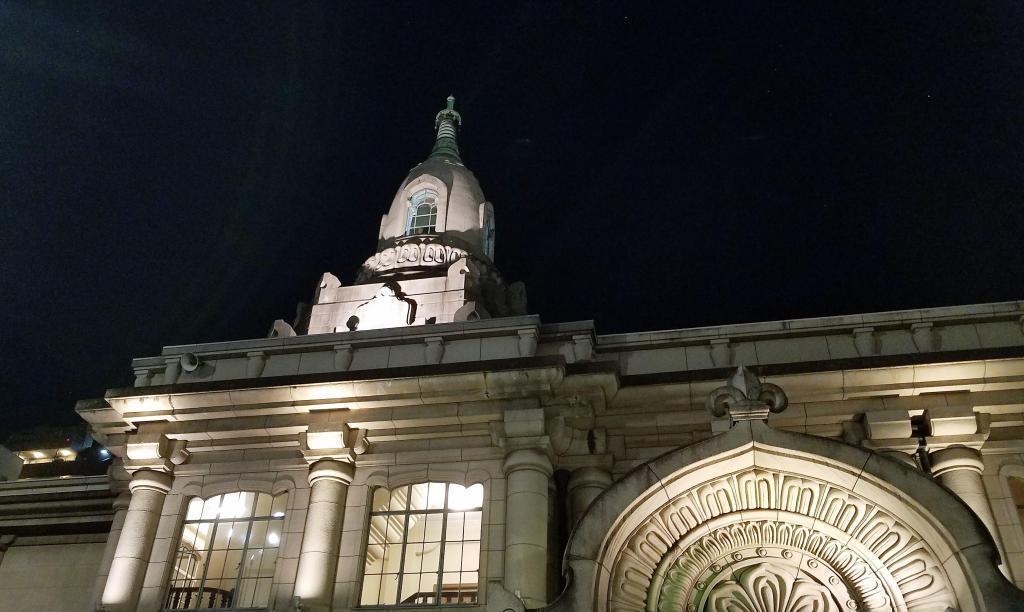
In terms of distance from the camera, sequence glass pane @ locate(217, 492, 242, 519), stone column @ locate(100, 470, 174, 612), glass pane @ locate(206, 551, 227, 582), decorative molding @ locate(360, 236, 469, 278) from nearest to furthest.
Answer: stone column @ locate(100, 470, 174, 612)
glass pane @ locate(217, 492, 242, 519)
glass pane @ locate(206, 551, 227, 582)
decorative molding @ locate(360, 236, 469, 278)

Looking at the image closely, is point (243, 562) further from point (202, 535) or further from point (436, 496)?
point (436, 496)

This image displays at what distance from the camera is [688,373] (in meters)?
20.5

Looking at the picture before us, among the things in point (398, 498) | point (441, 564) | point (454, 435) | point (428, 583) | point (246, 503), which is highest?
point (454, 435)

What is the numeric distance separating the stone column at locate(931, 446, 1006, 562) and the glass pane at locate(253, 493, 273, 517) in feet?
48.5

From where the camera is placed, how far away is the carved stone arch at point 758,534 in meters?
9.77

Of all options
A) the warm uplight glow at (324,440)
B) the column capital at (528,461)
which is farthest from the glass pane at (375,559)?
the column capital at (528,461)

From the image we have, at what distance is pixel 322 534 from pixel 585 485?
5.84m

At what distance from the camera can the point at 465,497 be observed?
2116cm

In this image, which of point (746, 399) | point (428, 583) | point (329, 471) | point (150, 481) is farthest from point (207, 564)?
point (746, 399)

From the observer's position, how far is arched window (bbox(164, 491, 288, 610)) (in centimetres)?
2100

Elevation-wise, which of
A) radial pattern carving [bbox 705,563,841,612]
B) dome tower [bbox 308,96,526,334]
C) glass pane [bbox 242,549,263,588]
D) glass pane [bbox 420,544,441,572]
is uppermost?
dome tower [bbox 308,96,526,334]

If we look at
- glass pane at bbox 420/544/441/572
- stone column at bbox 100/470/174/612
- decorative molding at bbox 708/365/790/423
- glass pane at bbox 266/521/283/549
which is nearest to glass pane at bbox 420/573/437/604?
glass pane at bbox 420/544/441/572

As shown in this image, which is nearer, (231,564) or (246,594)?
(231,564)

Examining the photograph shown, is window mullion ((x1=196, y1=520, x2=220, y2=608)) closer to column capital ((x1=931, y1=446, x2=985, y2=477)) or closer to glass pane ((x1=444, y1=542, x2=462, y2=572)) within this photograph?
glass pane ((x1=444, y1=542, x2=462, y2=572))
